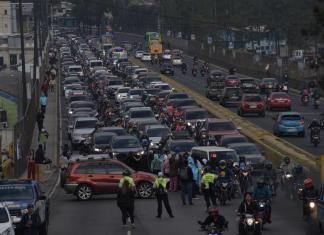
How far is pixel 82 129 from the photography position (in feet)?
190

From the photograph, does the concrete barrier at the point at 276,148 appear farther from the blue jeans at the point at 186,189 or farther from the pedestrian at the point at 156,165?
the pedestrian at the point at 156,165

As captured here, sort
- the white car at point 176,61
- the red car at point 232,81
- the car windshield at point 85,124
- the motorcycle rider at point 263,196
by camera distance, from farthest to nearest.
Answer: the white car at point 176,61 < the red car at point 232,81 < the car windshield at point 85,124 < the motorcycle rider at point 263,196

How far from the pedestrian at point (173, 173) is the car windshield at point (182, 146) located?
485 cm

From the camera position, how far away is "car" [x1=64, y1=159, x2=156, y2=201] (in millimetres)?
37188

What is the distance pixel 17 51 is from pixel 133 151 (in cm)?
12280

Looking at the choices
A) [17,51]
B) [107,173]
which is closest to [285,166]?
[107,173]

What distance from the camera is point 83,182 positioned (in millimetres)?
37281

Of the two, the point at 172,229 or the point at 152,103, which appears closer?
the point at 172,229

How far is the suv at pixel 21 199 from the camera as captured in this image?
2677 cm

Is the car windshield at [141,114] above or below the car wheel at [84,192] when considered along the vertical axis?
below

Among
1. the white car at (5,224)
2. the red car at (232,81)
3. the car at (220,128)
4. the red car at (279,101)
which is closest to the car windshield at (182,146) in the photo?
the car at (220,128)

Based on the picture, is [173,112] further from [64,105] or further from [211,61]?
[211,61]

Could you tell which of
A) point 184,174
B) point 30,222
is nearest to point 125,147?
point 184,174

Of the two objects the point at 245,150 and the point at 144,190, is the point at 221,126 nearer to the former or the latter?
the point at 245,150
